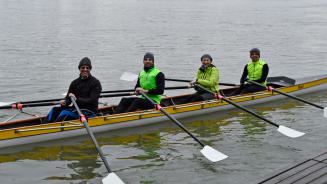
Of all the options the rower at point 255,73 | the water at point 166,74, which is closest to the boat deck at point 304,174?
the water at point 166,74

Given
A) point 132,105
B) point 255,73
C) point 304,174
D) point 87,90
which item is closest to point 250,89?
point 255,73

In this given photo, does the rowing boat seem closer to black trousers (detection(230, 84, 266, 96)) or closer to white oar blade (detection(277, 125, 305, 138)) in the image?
black trousers (detection(230, 84, 266, 96))

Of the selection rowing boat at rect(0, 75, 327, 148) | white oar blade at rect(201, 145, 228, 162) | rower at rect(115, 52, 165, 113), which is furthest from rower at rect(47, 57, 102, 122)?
white oar blade at rect(201, 145, 228, 162)

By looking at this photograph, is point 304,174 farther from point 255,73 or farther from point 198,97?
point 255,73

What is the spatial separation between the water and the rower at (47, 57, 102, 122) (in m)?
0.64

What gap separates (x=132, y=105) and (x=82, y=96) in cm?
159

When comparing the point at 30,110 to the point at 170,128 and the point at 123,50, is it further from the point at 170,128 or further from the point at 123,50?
the point at 123,50

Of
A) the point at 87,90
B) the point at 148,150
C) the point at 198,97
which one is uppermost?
the point at 87,90

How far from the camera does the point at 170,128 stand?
11500mm

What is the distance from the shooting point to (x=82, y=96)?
9836 millimetres

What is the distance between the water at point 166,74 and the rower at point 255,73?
2.49ft

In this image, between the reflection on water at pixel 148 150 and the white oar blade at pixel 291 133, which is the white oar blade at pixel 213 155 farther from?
the white oar blade at pixel 291 133

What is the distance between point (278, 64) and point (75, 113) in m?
16.9

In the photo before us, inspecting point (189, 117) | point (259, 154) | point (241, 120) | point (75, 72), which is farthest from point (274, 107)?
point (75, 72)
